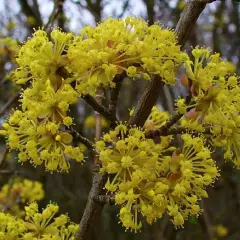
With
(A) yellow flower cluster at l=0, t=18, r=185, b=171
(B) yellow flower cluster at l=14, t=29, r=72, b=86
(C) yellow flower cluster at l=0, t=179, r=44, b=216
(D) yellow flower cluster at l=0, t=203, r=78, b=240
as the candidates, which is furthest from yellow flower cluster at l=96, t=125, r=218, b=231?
(C) yellow flower cluster at l=0, t=179, r=44, b=216

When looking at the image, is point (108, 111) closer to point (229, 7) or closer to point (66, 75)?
point (66, 75)

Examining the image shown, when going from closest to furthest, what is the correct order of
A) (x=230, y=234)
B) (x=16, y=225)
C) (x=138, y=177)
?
(x=138, y=177) → (x=16, y=225) → (x=230, y=234)

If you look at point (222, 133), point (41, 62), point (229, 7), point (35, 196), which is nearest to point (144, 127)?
point (222, 133)

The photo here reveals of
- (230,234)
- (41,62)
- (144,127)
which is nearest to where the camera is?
(41,62)

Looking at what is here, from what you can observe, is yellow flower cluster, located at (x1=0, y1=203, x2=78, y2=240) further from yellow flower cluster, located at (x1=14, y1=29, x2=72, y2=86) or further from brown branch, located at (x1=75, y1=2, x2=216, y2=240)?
yellow flower cluster, located at (x1=14, y1=29, x2=72, y2=86)

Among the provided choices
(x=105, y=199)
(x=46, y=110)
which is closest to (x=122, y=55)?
(x=46, y=110)
